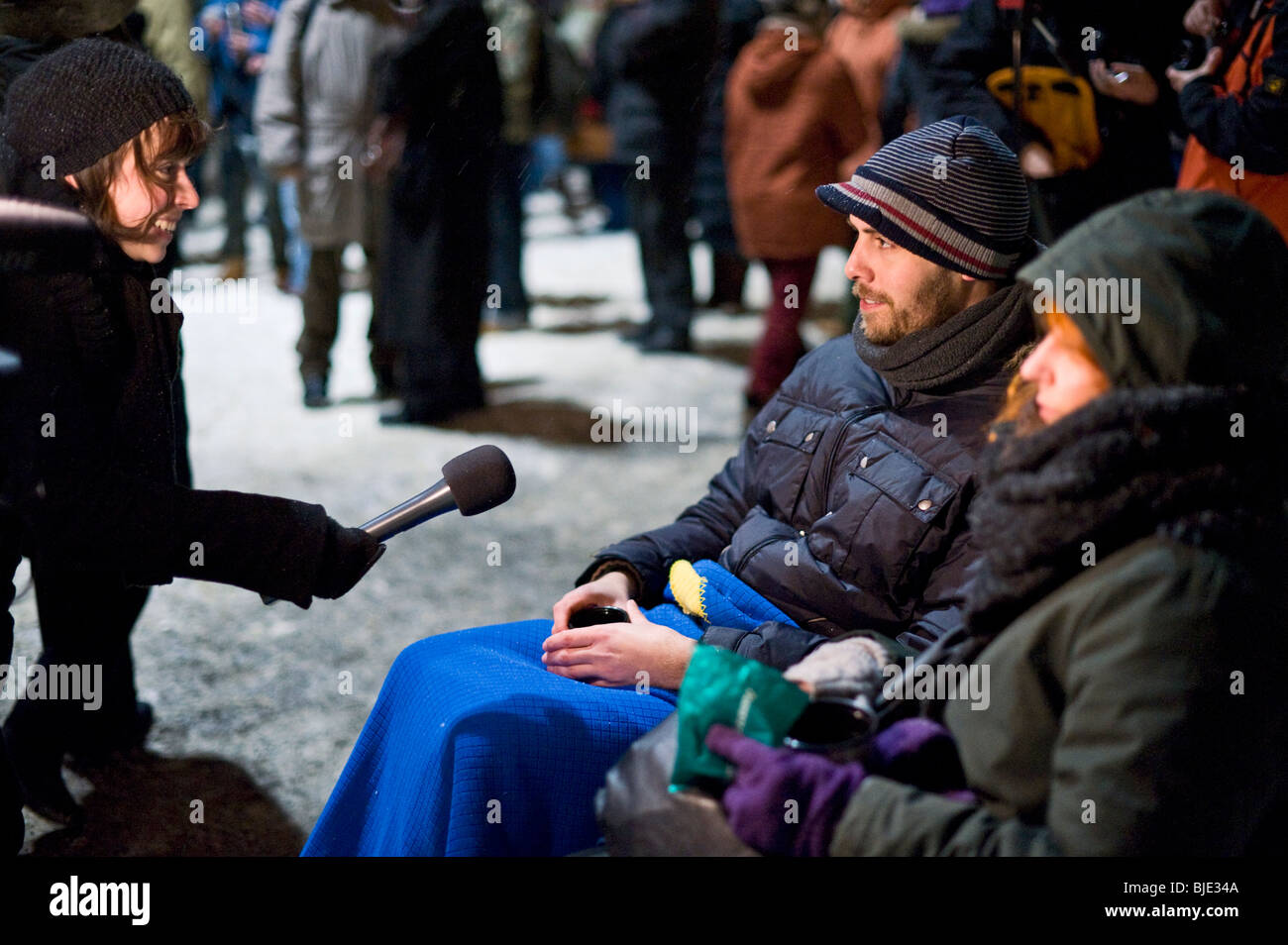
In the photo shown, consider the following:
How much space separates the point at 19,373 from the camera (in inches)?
88.0

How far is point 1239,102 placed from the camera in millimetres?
3273

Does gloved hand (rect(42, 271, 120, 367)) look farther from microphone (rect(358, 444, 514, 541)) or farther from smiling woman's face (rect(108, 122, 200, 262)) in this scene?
microphone (rect(358, 444, 514, 541))

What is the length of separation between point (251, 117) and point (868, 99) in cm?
449

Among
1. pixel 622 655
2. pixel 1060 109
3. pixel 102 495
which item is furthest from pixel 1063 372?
pixel 1060 109

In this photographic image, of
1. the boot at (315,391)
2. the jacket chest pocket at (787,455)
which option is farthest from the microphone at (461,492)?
the boot at (315,391)

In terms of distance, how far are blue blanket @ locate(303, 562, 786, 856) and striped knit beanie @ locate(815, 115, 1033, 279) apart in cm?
73

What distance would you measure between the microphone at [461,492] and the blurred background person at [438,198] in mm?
4015

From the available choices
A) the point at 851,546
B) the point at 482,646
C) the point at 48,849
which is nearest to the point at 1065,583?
the point at 851,546

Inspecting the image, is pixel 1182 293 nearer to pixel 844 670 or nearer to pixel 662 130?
pixel 844 670

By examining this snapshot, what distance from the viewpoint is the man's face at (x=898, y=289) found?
226 centimetres

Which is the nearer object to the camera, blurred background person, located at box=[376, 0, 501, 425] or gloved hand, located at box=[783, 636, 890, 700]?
gloved hand, located at box=[783, 636, 890, 700]

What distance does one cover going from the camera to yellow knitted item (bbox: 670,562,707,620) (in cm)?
237

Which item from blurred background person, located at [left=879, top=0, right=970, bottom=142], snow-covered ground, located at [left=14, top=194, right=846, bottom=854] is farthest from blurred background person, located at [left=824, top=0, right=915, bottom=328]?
blurred background person, located at [left=879, top=0, right=970, bottom=142]
